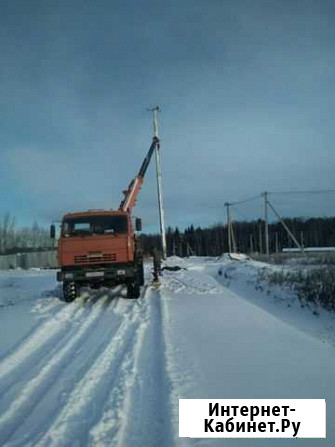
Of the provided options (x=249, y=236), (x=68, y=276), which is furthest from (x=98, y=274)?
(x=249, y=236)

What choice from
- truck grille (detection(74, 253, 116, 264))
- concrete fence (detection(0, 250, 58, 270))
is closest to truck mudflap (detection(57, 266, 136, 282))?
truck grille (detection(74, 253, 116, 264))

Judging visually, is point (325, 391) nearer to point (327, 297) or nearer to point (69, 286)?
point (327, 297)

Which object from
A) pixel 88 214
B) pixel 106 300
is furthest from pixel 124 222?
pixel 106 300

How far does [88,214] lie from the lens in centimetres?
1373

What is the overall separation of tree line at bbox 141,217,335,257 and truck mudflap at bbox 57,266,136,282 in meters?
85.5

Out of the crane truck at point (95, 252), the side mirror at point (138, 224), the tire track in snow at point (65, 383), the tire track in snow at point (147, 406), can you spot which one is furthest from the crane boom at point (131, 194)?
the tire track in snow at point (147, 406)

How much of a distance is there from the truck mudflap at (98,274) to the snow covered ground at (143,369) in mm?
2219

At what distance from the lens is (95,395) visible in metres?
4.79

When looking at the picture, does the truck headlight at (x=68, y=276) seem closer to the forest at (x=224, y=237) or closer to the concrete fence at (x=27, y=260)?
the concrete fence at (x=27, y=260)

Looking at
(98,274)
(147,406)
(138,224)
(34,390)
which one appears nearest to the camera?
(147,406)

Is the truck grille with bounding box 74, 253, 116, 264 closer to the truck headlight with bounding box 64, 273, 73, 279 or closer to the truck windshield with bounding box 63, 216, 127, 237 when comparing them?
the truck headlight with bounding box 64, 273, 73, 279

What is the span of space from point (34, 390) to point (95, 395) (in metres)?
0.82

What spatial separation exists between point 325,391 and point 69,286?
389 inches

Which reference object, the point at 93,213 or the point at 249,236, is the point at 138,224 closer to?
the point at 93,213
